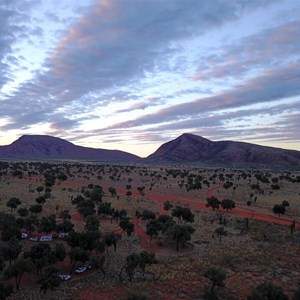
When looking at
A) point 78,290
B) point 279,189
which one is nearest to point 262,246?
point 78,290

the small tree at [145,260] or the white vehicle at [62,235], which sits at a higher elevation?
the white vehicle at [62,235]

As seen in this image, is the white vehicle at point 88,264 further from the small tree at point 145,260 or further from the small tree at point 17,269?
the small tree at point 17,269

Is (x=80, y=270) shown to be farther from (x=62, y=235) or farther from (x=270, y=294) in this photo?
(x=270, y=294)

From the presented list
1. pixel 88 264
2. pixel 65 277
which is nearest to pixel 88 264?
pixel 88 264

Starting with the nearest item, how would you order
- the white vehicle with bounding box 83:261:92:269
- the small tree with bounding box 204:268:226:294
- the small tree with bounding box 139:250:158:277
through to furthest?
1. the small tree with bounding box 204:268:226:294
2. the small tree with bounding box 139:250:158:277
3. the white vehicle with bounding box 83:261:92:269

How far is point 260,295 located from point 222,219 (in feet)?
98.3

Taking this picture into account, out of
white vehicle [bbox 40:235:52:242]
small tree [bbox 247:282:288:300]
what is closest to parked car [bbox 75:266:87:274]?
white vehicle [bbox 40:235:52:242]

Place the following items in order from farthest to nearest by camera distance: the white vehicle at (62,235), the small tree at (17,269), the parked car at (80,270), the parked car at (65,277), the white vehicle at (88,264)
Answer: the white vehicle at (62,235) < the white vehicle at (88,264) < the parked car at (80,270) < the parked car at (65,277) < the small tree at (17,269)

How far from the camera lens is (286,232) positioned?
43.1 metres

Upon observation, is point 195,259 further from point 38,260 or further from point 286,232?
point 286,232

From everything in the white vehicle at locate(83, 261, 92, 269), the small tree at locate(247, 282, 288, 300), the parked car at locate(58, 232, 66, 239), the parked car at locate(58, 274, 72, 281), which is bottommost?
the parked car at locate(58, 274, 72, 281)

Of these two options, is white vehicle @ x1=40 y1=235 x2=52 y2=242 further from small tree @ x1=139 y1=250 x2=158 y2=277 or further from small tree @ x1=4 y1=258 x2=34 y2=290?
small tree @ x1=139 y1=250 x2=158 y2=277

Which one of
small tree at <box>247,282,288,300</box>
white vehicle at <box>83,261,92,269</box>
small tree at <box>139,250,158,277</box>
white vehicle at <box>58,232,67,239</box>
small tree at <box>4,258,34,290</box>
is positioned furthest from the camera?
white vehicle at <box>58,232,67,239</box>

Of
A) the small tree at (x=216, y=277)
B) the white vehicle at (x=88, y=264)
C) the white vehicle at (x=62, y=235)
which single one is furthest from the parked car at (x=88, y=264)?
the small tree at (x=216, y=277)
